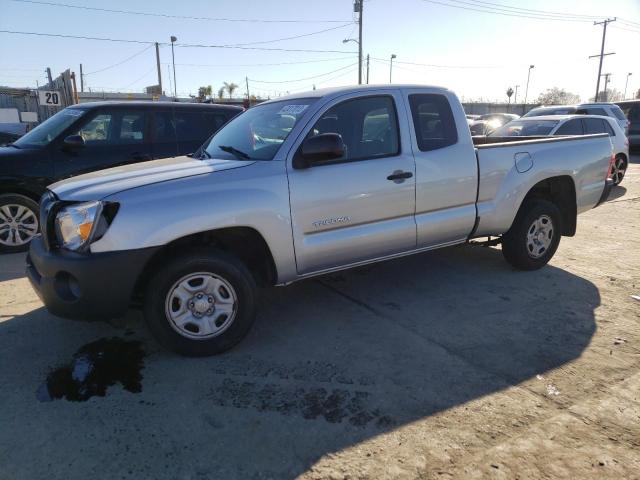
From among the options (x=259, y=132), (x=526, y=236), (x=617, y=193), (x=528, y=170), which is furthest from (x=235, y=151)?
(x=617, y=193)

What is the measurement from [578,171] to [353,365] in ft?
11.8

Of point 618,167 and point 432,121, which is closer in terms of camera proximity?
point 432,121

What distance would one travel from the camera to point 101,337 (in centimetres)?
369

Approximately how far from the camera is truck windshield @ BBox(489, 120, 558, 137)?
9.67 meters

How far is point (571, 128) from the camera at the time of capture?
976 centimetres

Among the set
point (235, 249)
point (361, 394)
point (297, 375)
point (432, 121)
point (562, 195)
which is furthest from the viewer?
point (562, 195)

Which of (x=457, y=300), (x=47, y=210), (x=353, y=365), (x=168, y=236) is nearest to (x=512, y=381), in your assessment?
(x=353, y=365)

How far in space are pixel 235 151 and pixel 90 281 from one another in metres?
1.56

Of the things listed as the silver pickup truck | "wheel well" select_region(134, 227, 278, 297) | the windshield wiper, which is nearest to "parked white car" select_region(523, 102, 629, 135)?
the silver pickup truck

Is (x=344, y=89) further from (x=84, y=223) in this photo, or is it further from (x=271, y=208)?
(x=84, y=223)

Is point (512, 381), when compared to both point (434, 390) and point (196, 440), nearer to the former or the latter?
point (434, 390)

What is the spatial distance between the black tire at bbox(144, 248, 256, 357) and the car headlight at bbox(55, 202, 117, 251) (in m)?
0.47

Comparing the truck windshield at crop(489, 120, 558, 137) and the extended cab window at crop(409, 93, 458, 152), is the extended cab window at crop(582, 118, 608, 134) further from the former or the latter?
the extended cab window at crop(409, 93, 458, 152)

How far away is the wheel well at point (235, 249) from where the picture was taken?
10.8 feet
